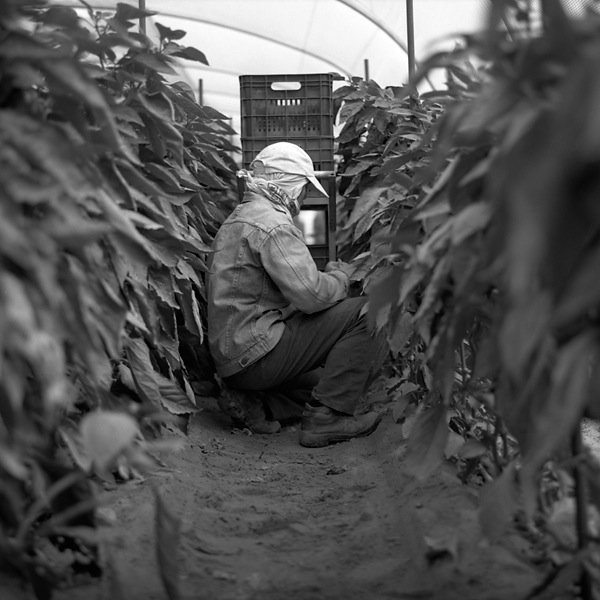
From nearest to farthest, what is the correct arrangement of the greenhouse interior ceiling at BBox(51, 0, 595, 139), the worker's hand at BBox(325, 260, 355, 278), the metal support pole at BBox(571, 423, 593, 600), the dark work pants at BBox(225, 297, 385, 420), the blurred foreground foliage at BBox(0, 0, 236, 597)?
the blurred foreground foliage at BBox(0, 0, 236, 597) < the metal support pole at BBox(571, 423, 593, 600) < the dark work pants at BBox(225, 297, 385, 420) < the worker's hand at BBox(325, 260, 355, 278) < the greenhouse interior ceiling at BBox(51, 0, 595, 139)

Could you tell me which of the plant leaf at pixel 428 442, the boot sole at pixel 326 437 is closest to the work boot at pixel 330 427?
the boot sole at pixel 326 437

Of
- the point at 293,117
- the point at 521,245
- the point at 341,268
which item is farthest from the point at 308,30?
the point at 521,245

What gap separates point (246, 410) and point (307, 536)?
206cm

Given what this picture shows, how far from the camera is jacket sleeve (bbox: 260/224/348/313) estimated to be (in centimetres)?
427

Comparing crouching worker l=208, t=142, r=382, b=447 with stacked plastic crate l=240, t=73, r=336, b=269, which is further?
stacked plastic crate l=240, t=73, r=336, b=269

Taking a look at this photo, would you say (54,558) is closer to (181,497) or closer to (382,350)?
(181,497)

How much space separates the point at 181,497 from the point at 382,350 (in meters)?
1.27

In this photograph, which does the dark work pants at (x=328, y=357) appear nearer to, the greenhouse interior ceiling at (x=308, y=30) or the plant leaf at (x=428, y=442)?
the plant leaf at (x=428, y=442)

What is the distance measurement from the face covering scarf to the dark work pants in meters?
0.63

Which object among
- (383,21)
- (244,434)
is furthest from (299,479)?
(383,21)

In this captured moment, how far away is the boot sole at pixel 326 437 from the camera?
14.1 feet

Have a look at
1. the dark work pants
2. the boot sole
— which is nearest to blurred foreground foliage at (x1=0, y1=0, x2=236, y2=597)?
the boot sole

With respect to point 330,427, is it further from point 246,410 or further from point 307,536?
point 307,536

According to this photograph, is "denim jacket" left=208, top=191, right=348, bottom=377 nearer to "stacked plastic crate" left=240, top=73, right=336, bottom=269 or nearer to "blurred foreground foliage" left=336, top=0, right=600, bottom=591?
"stacked plastic crate" left=240, top=73, right=336, bottom=269
